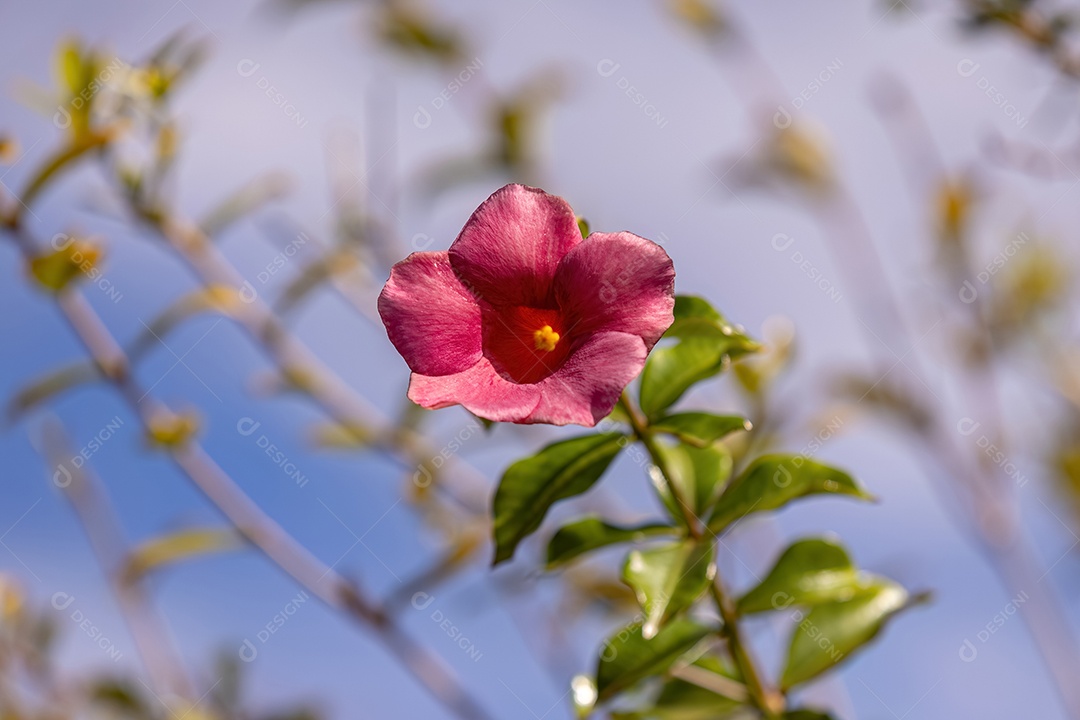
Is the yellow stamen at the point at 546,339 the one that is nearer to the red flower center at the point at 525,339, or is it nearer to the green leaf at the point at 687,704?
the red flower center at the point at 525,339

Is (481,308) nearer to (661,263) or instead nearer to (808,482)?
(661,263)

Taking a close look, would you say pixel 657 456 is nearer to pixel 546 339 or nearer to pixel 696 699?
pixel 546 339

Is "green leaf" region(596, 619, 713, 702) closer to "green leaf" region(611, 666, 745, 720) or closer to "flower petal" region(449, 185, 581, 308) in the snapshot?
"green leaf" region(611, 666, 745, 720)

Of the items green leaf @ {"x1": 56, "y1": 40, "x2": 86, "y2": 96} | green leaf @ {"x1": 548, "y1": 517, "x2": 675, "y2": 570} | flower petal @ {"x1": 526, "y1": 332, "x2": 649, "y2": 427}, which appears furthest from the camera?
green leaf @ {"x1": 56, "y1": 40, "x2": 86, "y2": 96}

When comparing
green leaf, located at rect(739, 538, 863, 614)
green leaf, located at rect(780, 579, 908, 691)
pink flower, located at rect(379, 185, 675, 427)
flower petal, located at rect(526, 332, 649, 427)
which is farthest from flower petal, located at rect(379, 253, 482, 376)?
green leaf, located at rect(780, 579, 908, 691)

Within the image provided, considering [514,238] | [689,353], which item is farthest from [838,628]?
[514,238]

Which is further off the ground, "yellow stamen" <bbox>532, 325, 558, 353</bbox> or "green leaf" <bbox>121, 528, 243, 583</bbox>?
"yellow stamen" <bbox>532, 325, 558, 353</bbox>

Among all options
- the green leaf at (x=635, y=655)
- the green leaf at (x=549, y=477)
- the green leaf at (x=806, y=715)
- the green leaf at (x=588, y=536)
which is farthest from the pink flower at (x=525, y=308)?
the green leaf at (x=806, y=715)
